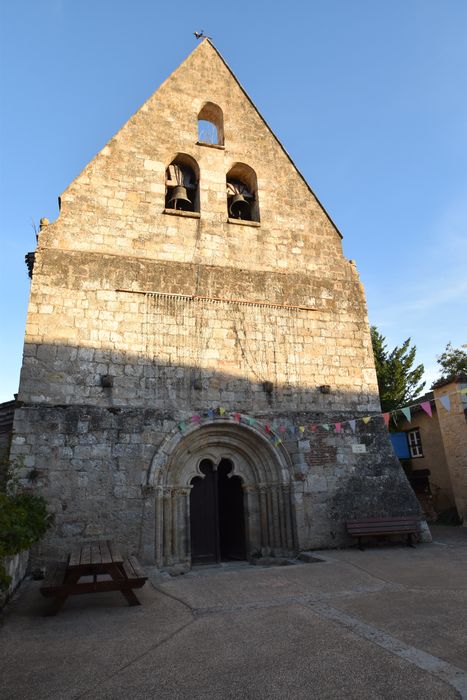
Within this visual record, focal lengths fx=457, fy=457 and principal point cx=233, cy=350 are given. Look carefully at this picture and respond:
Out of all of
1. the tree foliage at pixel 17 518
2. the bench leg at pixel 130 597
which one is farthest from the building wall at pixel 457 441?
the tree foliage at pixel 17 518

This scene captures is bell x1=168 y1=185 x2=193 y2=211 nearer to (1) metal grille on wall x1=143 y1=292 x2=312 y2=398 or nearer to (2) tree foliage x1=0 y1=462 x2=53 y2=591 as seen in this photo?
(1) metal grille on wall x1=143 y1=292 x2=312 y2=398

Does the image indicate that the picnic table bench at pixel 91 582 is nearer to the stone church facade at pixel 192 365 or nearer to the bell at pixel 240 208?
the stone church facade at pixel 192 365

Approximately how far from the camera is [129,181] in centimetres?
992

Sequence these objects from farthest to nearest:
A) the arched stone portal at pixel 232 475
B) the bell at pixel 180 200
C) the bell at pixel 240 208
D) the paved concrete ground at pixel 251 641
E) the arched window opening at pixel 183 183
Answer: the bell at pixel 240 208 → the arched window opening at pixel 183 183 → the bell at pixel 180 200 → the arched stone portal at pixel 232 475 → the paved concrete ground at pixel 251 641

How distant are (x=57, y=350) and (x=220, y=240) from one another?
4.21m

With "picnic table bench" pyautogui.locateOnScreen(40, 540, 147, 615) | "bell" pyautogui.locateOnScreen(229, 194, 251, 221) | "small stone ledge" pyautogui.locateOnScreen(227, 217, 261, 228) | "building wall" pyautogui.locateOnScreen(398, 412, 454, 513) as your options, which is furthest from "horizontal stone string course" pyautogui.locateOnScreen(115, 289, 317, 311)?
"building wall" pyautogui.locateOnScreen(398, 412, 454, 513)

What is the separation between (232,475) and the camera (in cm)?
901

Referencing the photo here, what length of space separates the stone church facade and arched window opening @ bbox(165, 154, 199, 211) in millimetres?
54

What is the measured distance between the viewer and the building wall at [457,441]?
11.6 meters

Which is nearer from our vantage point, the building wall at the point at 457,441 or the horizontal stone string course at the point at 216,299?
the horizontal stone string course at the point at 216,299

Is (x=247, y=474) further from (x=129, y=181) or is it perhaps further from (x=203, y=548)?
(x=129, y=181)

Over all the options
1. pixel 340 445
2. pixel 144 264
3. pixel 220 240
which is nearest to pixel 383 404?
pixel 340 445

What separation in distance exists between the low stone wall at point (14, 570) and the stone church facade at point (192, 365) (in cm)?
66

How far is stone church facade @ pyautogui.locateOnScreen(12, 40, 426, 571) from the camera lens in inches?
312
